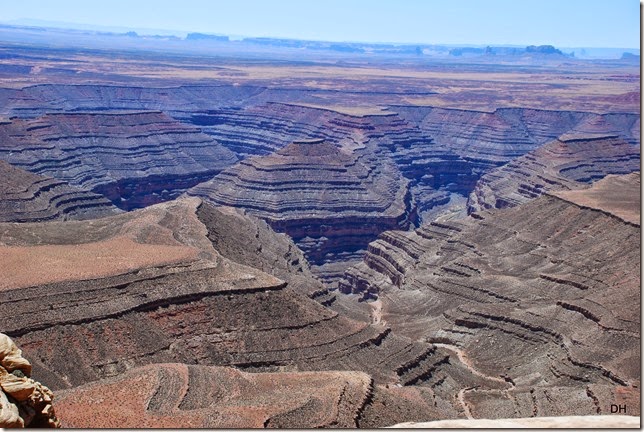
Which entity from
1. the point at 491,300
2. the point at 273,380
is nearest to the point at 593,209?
the point at 491,300

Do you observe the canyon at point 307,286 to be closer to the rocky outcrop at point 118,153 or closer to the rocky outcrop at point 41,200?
the rocky outcrop at point 41,200

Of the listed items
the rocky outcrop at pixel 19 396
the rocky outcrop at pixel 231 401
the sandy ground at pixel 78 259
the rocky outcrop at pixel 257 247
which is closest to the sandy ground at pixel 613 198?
the rocky outcrop at pixel 257 247

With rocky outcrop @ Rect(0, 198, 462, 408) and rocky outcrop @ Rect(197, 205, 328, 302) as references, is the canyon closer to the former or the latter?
rocky outcrop @ Rect(0, 198, 462, 408)

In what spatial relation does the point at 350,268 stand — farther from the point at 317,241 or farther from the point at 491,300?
the point at 491,300

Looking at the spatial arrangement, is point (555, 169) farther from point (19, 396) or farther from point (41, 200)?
point (19, 396)

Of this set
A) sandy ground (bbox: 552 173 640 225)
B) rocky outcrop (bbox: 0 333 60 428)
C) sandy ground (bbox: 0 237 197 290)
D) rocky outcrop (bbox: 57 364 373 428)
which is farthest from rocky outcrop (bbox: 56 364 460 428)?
sandy ground (bbox: 552 173 640 225)

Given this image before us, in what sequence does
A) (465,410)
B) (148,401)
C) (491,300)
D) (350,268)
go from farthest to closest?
(350,268)
(491,300)
(465,410)
(148,401)
